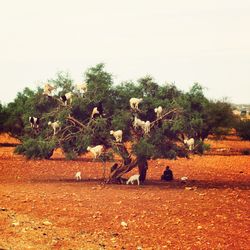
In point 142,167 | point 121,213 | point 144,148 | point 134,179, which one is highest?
point 144,148

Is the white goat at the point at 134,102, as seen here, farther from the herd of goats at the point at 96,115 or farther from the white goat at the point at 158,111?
the white goat at the point at 158,111

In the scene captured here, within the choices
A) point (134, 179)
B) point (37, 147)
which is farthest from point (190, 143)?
point (37, 147)

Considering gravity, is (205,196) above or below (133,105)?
below

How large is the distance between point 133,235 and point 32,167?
56.9ft

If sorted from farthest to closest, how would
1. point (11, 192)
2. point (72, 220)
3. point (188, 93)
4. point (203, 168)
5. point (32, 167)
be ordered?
point (203, 168), point (32, 167), point (188, 93), point (11, 192), point (72, 220)

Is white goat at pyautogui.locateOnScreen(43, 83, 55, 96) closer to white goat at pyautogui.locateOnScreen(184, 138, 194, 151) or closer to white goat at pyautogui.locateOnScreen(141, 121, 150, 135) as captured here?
white goat at pyautogui.locateOnScreen(141, 121, 150, 135)

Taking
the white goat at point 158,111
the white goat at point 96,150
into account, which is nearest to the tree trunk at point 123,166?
the white goat at point 96,150

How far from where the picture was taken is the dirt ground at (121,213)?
11531 millimetres

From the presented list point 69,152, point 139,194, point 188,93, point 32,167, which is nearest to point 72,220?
point 139,194

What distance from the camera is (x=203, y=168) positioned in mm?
30703

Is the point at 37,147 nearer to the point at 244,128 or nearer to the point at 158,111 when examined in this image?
the point at 158,111

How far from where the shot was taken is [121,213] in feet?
48.3

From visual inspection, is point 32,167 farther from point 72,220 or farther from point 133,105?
point 72,220

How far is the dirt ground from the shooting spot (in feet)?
37.8
